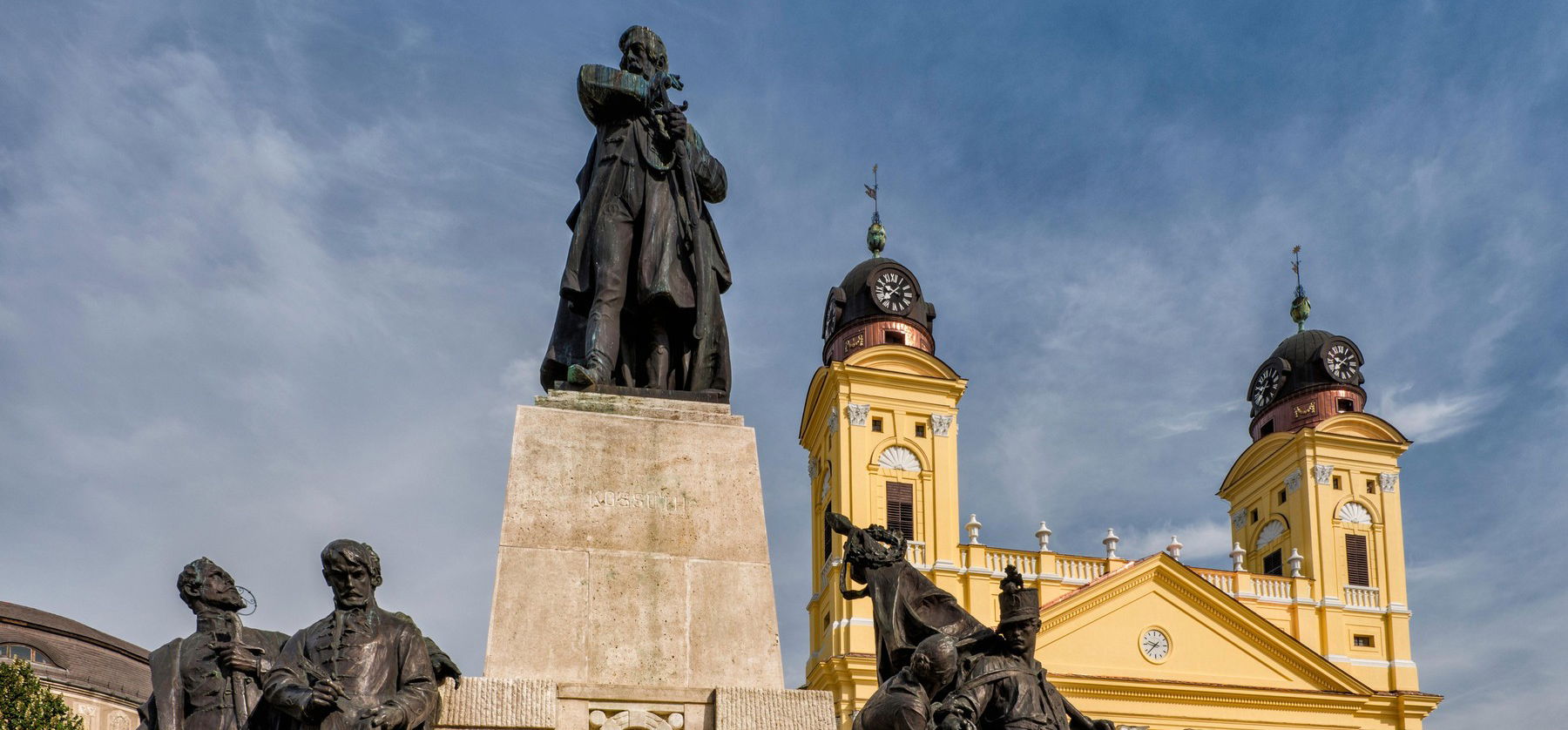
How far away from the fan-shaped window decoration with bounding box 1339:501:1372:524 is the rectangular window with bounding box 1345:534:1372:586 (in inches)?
20.2

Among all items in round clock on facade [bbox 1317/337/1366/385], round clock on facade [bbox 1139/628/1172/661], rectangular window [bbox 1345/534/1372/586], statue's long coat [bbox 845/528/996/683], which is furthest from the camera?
round clock on facade [bbox 1317/337/1366/385]

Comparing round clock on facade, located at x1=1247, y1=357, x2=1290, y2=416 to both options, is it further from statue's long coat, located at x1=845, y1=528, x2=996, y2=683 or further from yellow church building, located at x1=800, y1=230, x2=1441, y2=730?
statue's long coat, located at x1=845, y1=528, x2=996, y2=683

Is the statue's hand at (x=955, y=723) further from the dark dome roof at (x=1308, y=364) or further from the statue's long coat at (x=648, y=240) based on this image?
the dark dome roof at (x=1308, y=364)

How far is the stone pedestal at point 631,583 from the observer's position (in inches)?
245

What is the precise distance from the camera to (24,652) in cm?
3944

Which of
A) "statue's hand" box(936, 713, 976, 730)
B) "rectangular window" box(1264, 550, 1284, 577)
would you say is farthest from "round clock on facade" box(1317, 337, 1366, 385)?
"statue's hand" box(936, 713, 976, 730)

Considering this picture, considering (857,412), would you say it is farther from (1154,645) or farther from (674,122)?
(674,122)

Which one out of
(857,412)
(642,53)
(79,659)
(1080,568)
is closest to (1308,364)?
(1080,568)

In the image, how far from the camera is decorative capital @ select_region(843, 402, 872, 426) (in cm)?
5041

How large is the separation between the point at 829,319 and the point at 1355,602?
20.5 m

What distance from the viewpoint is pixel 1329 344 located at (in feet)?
192

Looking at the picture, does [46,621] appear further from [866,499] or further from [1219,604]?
[1219,604]

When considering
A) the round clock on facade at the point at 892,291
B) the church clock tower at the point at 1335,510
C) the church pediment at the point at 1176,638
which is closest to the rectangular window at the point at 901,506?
the church pediment at the point at 1176,638

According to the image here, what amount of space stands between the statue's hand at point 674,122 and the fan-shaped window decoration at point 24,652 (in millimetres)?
36557
